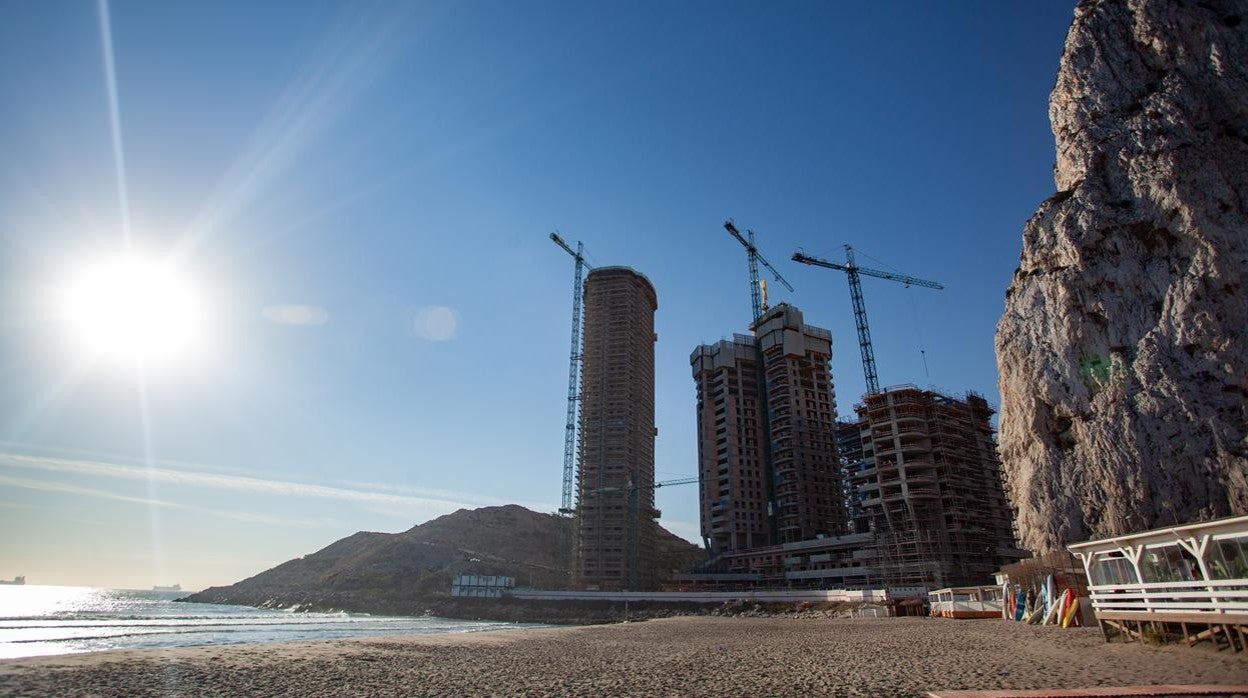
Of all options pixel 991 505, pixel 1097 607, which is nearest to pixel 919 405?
pixel 991 505

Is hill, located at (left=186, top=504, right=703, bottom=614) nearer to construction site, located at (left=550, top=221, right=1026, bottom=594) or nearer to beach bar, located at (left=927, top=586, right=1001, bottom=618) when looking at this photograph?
construction site, located at (left=550, top=221, right=1026, bottom=594)

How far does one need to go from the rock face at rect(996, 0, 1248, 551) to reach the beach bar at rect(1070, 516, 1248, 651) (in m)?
21.2

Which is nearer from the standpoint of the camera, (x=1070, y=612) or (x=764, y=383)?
(x=1070, y=612)

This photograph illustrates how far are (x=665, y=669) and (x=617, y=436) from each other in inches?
5077

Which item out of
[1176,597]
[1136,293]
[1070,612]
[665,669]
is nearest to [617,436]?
[1136,293]

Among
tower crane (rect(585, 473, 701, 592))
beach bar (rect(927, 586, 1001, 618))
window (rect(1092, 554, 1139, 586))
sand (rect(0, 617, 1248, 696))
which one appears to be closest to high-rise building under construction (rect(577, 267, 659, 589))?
tower crane (rect(585, 473, 701, 592))

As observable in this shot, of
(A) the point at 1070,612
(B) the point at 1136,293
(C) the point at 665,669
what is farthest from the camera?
(B) the point at 1136,293

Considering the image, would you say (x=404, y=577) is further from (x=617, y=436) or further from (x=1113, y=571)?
(x=1113, y=571)

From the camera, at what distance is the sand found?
16.3 m

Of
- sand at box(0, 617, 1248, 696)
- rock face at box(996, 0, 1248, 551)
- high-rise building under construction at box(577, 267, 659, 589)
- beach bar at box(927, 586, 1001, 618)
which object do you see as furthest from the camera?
high-rise building under construction at box(577, 267, 659, 589)

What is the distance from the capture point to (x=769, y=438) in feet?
501

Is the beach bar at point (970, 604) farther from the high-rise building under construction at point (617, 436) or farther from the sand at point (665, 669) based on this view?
the high-rise building under construction at point (617, 436)

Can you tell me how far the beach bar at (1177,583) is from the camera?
689 inches

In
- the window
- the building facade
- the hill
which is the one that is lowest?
the hill
